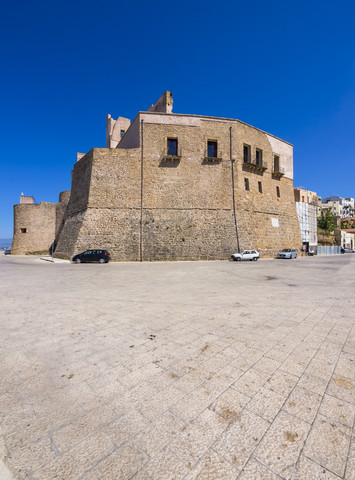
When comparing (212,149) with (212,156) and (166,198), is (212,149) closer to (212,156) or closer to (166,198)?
(212,156)

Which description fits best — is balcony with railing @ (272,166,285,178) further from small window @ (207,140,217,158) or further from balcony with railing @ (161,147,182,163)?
balcony with railing @ (161,147,182,163)

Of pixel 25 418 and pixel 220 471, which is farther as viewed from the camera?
pixel 25 418

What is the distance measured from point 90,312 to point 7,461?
11.8 feet

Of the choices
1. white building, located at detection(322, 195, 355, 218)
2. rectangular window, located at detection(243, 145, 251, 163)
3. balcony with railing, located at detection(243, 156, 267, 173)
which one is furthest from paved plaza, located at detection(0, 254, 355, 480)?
white building, located at detection(322, 195, 355, 218)

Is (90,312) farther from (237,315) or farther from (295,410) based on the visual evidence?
(295,410)

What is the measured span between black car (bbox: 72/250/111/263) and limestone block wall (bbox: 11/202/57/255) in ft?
54.2

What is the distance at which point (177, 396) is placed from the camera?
2256 millimetres

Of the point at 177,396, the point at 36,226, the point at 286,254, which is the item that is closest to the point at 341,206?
the point at 286,254

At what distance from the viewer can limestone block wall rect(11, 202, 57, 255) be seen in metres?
30.8

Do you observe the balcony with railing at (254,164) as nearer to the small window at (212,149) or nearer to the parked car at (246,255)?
the small window at (212,149)

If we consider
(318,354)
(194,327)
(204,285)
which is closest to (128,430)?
(194,327)

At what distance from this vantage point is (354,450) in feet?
5.35

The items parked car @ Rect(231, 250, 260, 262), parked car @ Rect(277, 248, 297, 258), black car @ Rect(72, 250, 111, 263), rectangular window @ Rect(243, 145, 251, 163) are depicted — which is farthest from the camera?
rectangular window @ Rect(243, 145, 251, 163)

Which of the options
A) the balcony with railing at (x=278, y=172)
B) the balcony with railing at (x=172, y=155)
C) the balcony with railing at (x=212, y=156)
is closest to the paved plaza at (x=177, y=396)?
the balcony with railing at (x=172, y=155)
